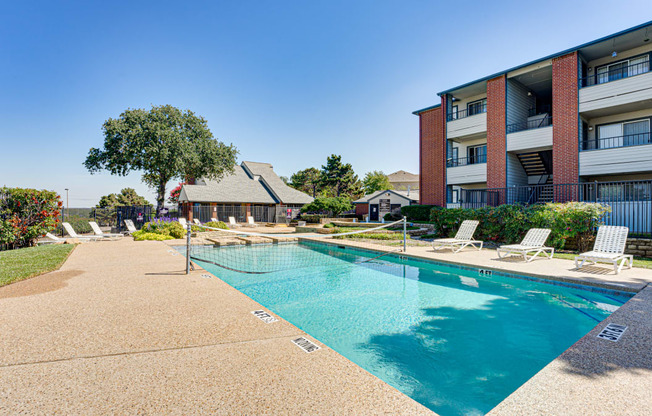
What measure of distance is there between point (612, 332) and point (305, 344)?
4069mm

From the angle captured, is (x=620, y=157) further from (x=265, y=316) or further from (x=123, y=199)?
(x=123, y=199)

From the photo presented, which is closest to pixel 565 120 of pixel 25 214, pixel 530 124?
pixel 530 124

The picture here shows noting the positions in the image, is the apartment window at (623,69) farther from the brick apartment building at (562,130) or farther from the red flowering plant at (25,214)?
the red flowering plant at (25,214)

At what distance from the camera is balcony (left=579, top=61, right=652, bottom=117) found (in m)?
14.3

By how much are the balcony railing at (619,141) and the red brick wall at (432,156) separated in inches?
316

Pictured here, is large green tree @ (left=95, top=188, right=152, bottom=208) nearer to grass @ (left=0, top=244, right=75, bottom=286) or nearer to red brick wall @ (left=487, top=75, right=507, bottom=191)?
grass @ (left=0, top=244, right=75, bottom=286)

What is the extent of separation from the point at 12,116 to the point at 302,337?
30.7 metres

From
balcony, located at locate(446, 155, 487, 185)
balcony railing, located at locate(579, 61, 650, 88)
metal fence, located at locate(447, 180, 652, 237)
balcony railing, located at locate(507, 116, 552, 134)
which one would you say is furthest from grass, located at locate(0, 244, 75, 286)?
balcony railing, located at locate(579, 61, 650, 88)

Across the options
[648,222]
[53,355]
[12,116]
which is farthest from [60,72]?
[648,222]

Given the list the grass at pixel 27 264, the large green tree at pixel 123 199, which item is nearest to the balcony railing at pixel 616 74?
the grass at pixel 27 264

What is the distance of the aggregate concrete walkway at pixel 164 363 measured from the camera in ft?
7.87

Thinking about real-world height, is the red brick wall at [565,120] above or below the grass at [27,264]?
above

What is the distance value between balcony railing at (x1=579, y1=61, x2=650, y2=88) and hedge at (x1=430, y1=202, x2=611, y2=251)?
9.26m

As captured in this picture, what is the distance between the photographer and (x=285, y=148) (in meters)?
40.9
